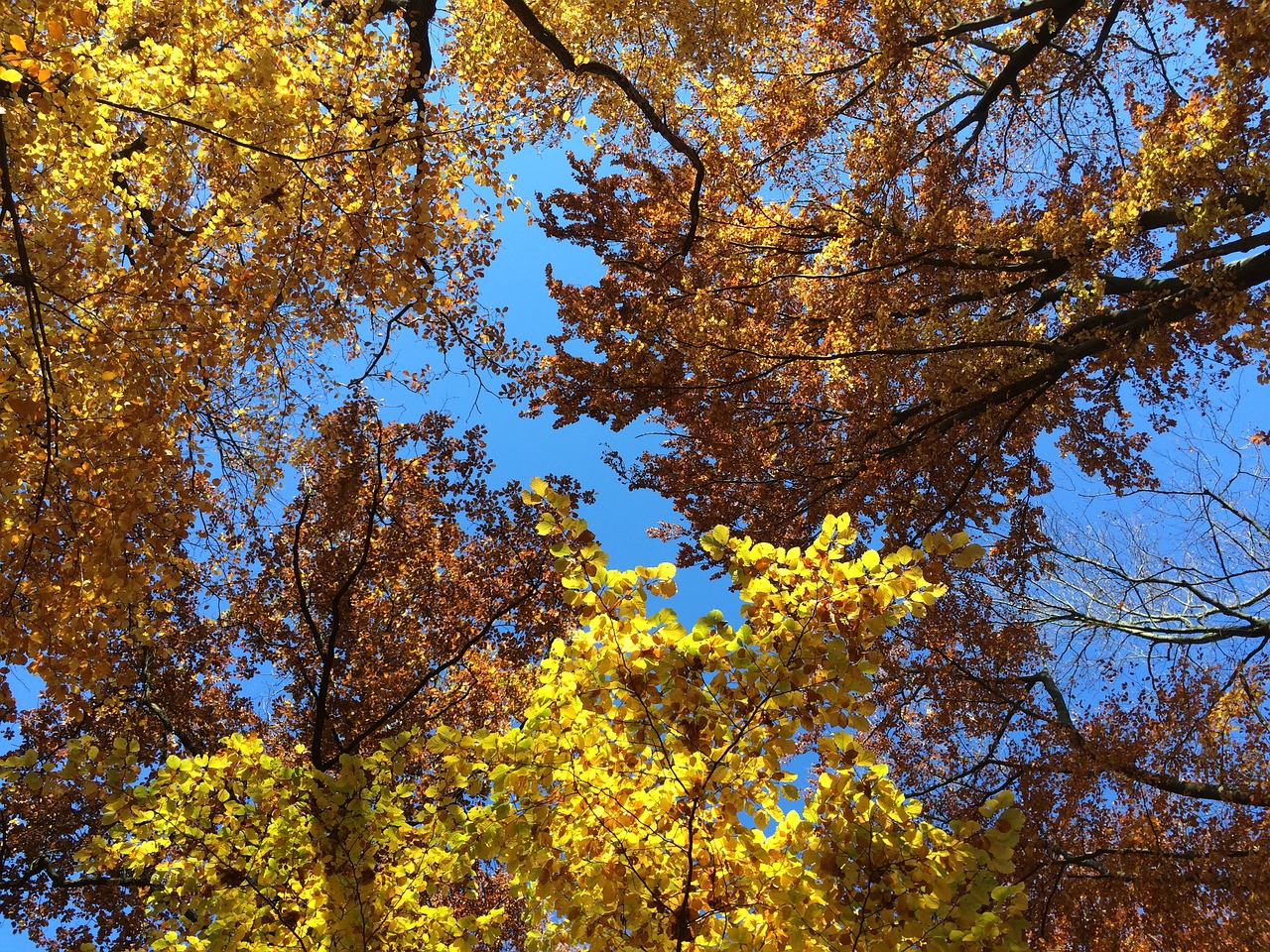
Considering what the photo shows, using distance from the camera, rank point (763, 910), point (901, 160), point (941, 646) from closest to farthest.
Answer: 1. point (763, 910)
2. point (901, 160)
3. point (941, 646)

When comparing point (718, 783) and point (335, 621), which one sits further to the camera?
point (335, 621)

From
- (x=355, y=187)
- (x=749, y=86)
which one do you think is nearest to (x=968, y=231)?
(x=749, y=86)

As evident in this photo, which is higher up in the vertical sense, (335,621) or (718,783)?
(335,621)

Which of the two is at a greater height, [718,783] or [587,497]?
[587,497]

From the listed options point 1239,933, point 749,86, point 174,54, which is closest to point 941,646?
point 1239,933

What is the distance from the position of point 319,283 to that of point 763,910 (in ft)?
18.1

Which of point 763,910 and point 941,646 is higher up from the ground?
point 941,646

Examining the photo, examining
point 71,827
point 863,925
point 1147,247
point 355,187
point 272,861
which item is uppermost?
point 355,187

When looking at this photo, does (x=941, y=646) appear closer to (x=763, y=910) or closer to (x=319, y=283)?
(x=763, y=910)

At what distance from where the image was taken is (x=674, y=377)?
8.07 meters

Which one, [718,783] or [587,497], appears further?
[587,497]

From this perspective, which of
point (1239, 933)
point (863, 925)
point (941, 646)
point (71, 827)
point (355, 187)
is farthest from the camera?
point (941, 646)

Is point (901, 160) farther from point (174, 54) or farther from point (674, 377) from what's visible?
point (174, 54)

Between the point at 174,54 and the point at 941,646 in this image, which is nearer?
the point at 174,54
